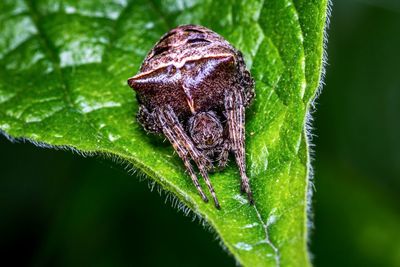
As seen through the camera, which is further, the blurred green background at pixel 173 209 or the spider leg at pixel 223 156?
the blurred green background at pixel 173 209

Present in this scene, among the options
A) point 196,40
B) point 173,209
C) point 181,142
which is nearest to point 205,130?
point 181,142

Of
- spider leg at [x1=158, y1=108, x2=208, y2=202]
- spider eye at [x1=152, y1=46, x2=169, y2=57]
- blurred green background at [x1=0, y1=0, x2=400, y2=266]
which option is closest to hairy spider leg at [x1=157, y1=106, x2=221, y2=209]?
spider leg at [x1=158, y1=108, x2=208, y2=202]

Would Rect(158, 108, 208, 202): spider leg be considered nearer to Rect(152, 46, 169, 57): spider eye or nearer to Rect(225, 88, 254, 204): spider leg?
Rect(225, 88, 254, 204): spider leg

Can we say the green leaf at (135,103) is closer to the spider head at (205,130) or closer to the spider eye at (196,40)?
the spider head at (205,130)

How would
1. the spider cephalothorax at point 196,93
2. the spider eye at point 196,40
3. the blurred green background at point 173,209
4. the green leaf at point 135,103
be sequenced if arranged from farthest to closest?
the blurred green background at point 173,209
the spider eye at point 196,40
the spider cephalothorax at point 196,93
the green leaf at point 135,103

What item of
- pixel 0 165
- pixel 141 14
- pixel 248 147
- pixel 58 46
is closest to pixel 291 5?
pixel 248 147

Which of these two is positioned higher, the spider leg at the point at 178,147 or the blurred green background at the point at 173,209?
the spider leg at the point at 178,147

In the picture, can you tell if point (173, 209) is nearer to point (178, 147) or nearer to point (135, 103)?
point (135, 103)

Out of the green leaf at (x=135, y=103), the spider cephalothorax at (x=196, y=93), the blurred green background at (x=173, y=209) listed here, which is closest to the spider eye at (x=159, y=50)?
the spider cephalothorax at (x=196, y=93)

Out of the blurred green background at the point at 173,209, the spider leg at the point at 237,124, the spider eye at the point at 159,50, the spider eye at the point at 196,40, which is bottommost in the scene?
the blurred green background at the point at 173,209
